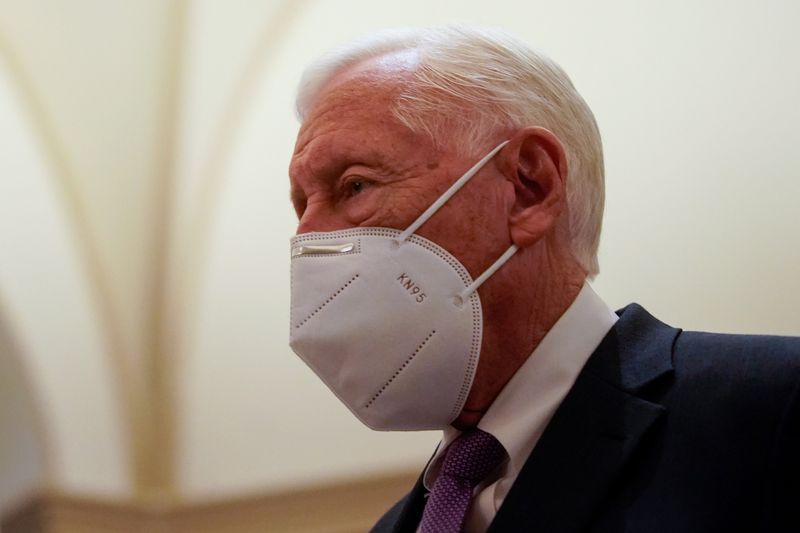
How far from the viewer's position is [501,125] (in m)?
2.23

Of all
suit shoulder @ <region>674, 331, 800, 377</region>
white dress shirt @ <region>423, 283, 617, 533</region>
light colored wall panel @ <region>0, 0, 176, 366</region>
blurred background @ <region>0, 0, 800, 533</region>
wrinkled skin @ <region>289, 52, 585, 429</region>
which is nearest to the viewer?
suit shoulder @ <region>674, 331, 800, 377</region>

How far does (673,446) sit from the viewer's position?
189 cm

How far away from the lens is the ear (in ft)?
7.27

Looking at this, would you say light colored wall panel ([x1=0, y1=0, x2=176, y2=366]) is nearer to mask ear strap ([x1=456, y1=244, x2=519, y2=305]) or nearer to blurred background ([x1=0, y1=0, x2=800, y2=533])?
blurred background ([x1=0, y1=0, x2=800, y2=533])

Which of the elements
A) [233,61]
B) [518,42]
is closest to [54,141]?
[233,61]

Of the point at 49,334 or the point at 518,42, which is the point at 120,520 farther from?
the point at 518,42

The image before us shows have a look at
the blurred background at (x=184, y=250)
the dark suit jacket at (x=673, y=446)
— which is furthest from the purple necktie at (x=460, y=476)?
the blurred background at (x=184, y=250)

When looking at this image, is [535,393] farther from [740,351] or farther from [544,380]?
[740,351]

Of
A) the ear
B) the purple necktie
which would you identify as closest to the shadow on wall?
the purple necktie

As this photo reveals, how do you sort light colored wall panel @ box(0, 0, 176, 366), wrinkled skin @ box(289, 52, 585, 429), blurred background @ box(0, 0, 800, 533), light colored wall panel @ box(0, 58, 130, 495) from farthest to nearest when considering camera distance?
light colored wall panel @ box(0, 58, 130, 495) < light colored wall panel @ box(0, 0, 176, 366) < blurred background @ box(0, 0, 800, 533) < wrinkled skin @ box(289, 52, 585, 429)

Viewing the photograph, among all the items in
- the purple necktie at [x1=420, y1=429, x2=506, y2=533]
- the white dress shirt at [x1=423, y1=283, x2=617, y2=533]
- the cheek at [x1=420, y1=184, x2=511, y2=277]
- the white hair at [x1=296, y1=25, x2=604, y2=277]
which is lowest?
the purple necktie at [x1=420, y1=429, x2=506, y2=533]

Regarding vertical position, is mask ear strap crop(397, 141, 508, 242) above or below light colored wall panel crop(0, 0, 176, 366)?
above

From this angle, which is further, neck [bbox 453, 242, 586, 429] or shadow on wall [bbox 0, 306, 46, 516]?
shadow on wall [bbox 0, 306, 46, 516]

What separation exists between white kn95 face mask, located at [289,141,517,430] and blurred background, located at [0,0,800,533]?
3844 millimetres
